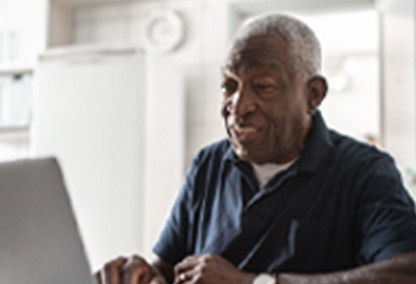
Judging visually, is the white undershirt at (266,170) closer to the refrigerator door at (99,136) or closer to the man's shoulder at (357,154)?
the man's shoulder at (357,154)

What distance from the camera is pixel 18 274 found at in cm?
60

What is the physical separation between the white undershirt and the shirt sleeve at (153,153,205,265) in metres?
0.16

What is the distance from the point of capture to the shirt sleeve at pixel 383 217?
775 millimetres

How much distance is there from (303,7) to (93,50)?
4.59ft

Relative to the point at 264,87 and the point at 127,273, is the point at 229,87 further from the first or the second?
the point at 127,273

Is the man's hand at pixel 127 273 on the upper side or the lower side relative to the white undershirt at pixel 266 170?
lower

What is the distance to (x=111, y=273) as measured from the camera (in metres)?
Result: 0.88

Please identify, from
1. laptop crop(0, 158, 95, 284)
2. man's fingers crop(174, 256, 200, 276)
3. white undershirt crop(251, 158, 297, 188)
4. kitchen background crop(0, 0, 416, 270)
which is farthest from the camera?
kitchen background crop(0, 0, 416, 270)

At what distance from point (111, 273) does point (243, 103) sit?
41 centimetres

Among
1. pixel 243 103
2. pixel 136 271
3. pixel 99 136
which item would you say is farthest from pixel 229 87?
pixel 99 136

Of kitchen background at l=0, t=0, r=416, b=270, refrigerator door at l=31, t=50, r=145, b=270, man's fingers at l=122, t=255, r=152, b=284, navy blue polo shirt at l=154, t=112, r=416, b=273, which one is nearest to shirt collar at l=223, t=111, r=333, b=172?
navy blue polo shirt at l=154, t=112, r=416, b=273

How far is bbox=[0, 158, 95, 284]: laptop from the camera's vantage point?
23.8 inches

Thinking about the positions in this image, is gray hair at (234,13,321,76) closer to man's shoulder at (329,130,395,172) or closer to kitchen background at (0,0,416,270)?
man's shoulder at (329,130,395,172)

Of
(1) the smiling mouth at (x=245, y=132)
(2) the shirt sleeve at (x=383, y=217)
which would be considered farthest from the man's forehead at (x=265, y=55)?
(2) the shirt sleeve at (x=383, y=217)
